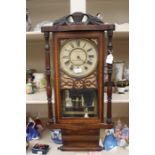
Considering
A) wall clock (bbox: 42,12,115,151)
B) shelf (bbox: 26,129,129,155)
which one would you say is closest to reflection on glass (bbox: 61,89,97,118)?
wall clock (bbox: 42,12,115,151)

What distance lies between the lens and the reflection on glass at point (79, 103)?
4.25 ft

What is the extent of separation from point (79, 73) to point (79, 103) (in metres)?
0.16

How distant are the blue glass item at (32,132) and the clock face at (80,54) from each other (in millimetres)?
632

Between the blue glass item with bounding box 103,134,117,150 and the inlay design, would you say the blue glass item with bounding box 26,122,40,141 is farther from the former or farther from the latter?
the inlay design

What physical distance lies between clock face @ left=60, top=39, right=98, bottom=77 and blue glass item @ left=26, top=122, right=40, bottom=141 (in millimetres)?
632

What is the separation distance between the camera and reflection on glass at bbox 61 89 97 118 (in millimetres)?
1296

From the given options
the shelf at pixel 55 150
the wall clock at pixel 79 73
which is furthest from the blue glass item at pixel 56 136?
the wall clock at pixel 79 73

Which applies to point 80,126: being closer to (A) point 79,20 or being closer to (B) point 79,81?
(B) point 79,81

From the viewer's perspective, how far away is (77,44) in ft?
4.11

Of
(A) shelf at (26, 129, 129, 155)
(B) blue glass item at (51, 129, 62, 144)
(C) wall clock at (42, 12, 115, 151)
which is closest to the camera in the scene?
(C) wall clock at (42, 12, 115, 151)

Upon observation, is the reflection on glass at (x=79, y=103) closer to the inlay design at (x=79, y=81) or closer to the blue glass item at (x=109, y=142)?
the inlay design at (x=79, y=81)
